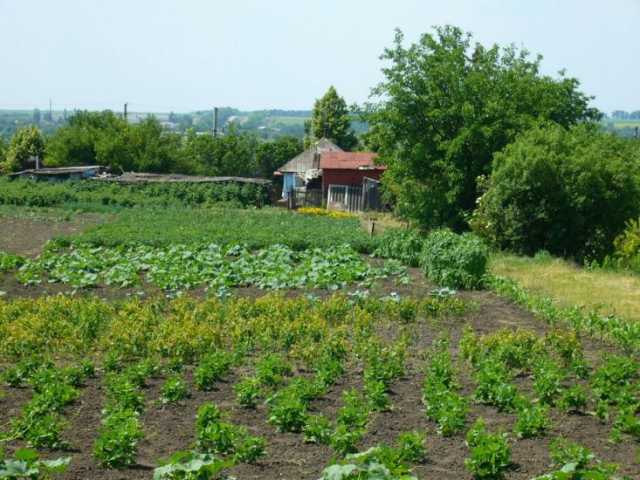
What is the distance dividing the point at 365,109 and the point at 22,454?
28.2 metres

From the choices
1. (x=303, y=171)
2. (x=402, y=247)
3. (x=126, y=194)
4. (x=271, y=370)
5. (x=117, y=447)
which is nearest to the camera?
(x=117, y=447)

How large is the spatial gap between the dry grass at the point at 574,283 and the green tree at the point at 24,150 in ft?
161

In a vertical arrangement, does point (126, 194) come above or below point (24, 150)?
below

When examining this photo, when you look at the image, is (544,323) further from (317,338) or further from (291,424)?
(291,424)

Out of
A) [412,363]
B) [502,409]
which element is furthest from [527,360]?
[502,409]

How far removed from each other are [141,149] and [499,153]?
3784 centimetres

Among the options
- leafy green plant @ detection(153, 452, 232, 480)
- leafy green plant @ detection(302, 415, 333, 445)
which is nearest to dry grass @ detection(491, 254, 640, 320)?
leafy green plant @ detection(302, 415, 333, 445)

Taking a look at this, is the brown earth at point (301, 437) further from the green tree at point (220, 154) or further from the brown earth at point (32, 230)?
the green tree at point (220, 154)

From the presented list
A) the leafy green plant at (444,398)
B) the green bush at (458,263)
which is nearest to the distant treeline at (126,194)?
the green bush at (458,263)

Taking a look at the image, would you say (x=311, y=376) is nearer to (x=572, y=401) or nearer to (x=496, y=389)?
(x=496, y=389)

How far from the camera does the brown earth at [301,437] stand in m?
8.83

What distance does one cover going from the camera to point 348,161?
53531mm

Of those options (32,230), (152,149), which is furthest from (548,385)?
(152,149)

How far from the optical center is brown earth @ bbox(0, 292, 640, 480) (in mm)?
8828
